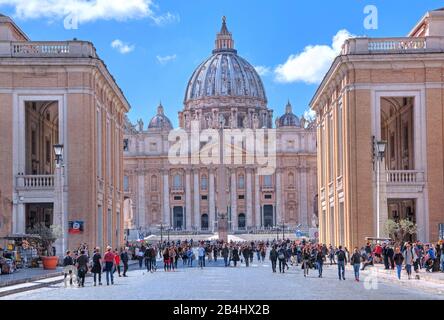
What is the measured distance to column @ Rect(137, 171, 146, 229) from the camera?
498ft

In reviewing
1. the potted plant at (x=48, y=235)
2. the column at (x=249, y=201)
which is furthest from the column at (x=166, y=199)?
the potted plant at (x=48, y=235)

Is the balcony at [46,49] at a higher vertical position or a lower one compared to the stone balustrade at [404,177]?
higher

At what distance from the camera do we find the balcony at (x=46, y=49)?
5053cm

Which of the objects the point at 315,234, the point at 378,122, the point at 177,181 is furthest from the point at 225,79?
the point at 378,122

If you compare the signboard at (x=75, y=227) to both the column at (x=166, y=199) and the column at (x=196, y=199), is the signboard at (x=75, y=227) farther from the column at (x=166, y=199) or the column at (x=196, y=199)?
the column at (x=196, y=199)

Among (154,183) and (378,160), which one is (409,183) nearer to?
(378,160)

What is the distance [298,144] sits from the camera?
153 metres

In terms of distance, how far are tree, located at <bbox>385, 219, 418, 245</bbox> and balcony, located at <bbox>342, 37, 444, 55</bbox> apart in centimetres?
894

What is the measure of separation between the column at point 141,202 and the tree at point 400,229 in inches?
4039

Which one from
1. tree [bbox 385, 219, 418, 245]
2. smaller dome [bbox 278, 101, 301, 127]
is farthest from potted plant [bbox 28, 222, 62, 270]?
smaller dome [bbox 278, 101, 301, 127]

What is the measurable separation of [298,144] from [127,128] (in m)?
26.8
